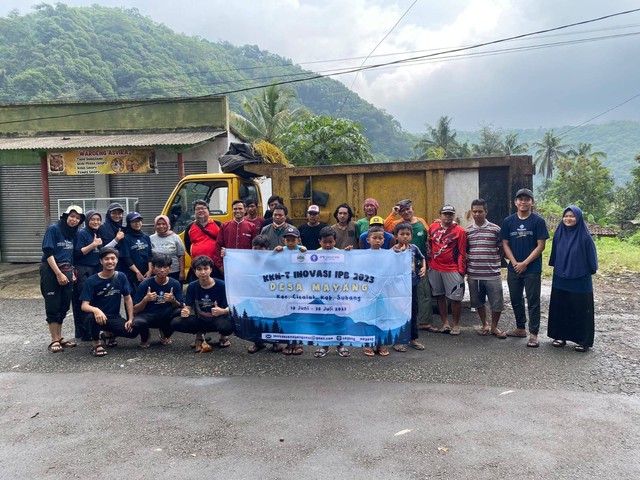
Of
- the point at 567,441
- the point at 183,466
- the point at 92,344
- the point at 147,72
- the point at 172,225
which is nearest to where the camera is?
the point at 183,466

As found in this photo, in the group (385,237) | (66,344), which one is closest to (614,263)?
(385,237)

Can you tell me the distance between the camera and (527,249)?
5.83 meters

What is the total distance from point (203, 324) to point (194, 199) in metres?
2.68

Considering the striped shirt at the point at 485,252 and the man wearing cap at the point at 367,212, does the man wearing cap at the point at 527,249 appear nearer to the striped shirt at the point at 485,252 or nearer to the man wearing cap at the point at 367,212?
the striped shirt at the point at 485,252

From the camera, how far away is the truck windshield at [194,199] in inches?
297

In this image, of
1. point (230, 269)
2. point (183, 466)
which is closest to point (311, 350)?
point (230, 269)

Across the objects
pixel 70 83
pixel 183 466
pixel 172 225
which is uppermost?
pixel 70 83

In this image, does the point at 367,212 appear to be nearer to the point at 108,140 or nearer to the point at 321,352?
the point at 321,352

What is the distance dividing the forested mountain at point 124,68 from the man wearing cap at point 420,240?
86.0 feet

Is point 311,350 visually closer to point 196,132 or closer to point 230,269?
point 230,269

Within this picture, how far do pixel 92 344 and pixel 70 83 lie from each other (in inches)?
1750

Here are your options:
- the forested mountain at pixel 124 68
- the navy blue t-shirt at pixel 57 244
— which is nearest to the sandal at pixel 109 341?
the navy blue t-shirt at pixel 57 244

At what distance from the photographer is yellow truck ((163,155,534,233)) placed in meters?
6.82

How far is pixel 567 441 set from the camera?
137 inches
